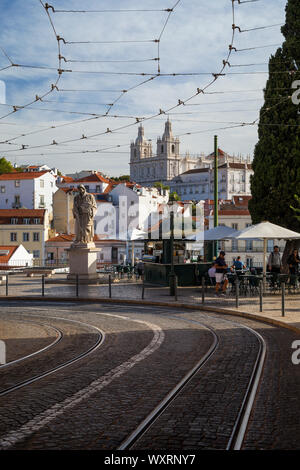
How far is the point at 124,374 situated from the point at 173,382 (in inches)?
35.5

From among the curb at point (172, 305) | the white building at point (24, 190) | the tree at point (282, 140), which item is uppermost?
the white building at point (24, 190)

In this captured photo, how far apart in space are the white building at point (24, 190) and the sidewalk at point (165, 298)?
60432mm

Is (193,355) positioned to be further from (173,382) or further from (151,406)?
(151,406)

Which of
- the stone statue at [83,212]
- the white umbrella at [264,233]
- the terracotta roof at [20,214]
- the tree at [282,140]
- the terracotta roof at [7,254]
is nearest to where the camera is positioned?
the white umbrella at [264,233]

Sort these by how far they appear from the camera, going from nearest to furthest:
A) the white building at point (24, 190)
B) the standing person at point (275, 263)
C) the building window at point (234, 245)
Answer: the standing person at point (275, 263) → the building window at point (234, 245) → the white building at point (24, 190)

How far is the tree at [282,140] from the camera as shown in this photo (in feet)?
86.7

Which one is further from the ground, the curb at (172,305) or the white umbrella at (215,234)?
the white umbrella at (215,234)

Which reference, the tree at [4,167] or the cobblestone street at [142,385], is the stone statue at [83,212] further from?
the tree at [4,167]

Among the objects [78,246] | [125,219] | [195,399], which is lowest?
[195,399]

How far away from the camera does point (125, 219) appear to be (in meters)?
94.8

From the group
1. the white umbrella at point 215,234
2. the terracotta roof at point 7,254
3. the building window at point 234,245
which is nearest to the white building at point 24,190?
the terracotta roof at point 7,254

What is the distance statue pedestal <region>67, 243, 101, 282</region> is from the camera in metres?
26.8

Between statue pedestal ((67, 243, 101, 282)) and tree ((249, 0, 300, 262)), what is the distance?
27.6 ft
